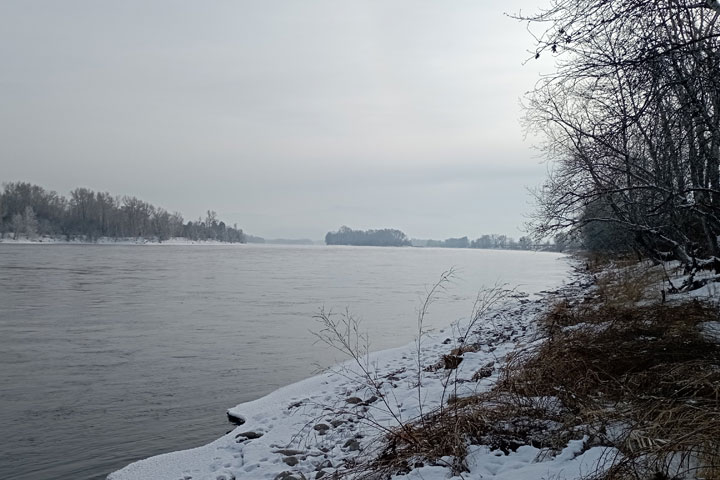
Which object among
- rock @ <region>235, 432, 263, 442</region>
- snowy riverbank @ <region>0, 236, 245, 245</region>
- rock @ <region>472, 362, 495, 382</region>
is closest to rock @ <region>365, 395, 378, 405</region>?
rock @ <region>472, 362, 495, 382</region>

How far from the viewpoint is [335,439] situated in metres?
6.25

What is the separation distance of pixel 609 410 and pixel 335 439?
3328 millimetres

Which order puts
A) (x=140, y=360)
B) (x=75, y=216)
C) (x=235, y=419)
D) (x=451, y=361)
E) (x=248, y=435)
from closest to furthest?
(x=248, y=435) < (x=235, y=419) < (x=451, y=361) < (x=140, y=360) < (x=75, y=216)

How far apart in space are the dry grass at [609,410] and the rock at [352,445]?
31.5 inches

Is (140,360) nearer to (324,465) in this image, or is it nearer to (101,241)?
(324,465)

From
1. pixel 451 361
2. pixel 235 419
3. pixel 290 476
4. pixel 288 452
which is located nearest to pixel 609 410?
pixel 290 476

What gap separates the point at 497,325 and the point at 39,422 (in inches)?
455

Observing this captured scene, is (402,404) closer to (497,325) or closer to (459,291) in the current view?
(497,325)

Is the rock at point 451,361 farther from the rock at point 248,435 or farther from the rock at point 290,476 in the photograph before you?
the rock at point 290,476

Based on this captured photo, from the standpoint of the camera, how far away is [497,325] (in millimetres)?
14781

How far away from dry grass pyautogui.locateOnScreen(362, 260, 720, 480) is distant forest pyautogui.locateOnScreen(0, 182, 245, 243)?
12496 centimetres

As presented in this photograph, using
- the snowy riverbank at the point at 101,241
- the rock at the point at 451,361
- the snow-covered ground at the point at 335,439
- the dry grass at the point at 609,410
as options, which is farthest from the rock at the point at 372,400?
the snowy riverbank at the point at 101,241

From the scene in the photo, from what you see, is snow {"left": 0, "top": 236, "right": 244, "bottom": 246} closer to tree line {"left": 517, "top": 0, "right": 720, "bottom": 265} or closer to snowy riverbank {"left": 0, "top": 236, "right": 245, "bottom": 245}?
snowy riverbank {"left": 0, "top": 236, "right": 245, "bottom": 245}

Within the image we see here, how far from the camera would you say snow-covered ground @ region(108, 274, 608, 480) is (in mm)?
4016
